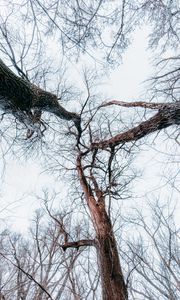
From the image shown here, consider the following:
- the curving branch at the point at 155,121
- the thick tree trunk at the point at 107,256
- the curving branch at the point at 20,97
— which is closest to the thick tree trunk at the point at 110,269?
the thick tree trunk at the point at 107,256

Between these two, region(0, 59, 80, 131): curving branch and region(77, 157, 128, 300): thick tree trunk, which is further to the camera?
region(77, 157, 128, 300): thick tree trunk

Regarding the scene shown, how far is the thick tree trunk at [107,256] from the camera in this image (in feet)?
9.46

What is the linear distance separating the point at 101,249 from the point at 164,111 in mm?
2165

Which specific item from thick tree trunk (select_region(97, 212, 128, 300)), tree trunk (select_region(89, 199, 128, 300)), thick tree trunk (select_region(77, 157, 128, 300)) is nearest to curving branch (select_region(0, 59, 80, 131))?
thick tree trunk (select_region(77, 157, 128, 300))

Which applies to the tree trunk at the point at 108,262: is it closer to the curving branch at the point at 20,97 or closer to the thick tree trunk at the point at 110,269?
the thick tree trunk at the point at 110,269

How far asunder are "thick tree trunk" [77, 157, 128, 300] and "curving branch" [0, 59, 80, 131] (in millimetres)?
1980

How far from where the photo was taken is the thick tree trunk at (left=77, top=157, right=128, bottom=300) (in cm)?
288

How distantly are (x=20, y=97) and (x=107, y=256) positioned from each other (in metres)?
2.55

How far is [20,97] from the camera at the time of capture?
3.06 meters

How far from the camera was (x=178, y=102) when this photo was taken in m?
2.60

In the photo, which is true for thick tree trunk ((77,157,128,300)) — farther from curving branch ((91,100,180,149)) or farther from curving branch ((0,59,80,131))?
curving branch ((0,59,80,131))

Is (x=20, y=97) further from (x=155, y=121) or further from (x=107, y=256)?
(x=107, y=256)

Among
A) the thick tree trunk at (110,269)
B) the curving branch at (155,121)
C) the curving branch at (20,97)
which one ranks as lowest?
the thick tree trunk at (110,269)

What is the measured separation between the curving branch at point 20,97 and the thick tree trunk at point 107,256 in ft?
6.49
